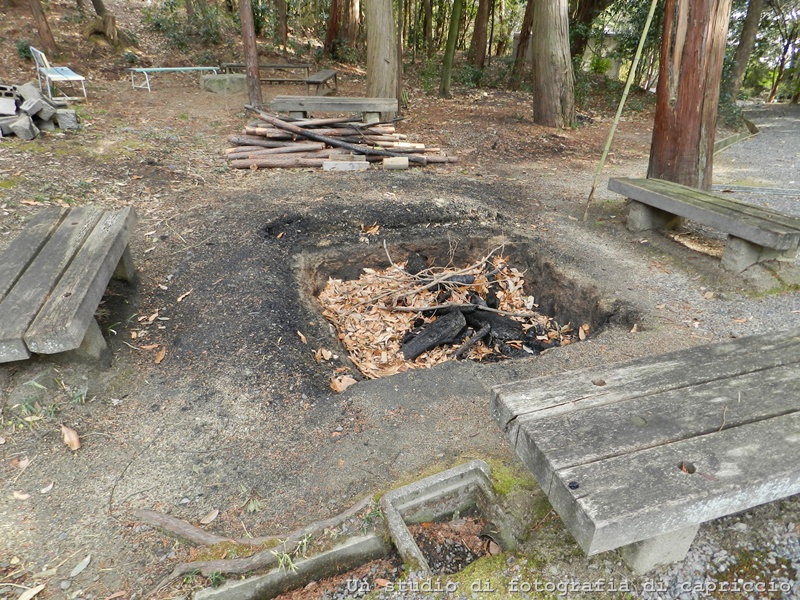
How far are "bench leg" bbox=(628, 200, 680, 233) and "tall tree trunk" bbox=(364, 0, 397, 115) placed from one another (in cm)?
613

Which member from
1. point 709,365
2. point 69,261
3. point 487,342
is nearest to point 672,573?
point 709,365

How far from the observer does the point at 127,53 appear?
42.7ft

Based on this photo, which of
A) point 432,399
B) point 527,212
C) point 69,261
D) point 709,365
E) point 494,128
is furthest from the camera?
point 494,128

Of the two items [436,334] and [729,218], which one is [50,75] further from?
[729,218]

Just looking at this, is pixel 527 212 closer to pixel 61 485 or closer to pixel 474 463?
pixel 474 463

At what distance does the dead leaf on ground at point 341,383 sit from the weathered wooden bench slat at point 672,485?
6.14 feet

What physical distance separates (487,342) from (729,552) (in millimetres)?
2720

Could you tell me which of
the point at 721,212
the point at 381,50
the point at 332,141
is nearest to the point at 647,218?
the point at 721,212

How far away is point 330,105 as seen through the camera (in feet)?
26.3

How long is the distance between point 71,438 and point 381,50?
9012 millimetres

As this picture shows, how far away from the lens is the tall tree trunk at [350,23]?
16656mm

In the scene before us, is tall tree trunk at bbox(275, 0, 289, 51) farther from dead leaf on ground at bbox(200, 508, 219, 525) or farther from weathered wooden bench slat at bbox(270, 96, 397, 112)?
dead leaf on ground at bbox(200, 508, 219, 525)

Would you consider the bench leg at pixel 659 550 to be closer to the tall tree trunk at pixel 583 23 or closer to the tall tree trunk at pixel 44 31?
the tall tree trunk at pixel 44 31

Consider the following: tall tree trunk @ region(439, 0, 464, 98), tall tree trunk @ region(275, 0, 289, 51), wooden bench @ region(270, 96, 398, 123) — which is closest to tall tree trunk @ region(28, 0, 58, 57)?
tall tree trunk @ region(275, 0, 289, 51)
